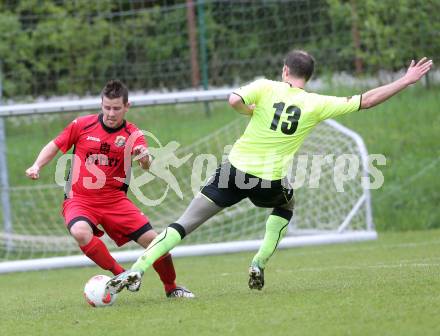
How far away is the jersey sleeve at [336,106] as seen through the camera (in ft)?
23.8

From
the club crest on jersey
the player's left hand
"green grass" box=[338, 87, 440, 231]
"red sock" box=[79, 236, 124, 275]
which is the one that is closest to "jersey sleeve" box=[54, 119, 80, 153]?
the club crest on jersey

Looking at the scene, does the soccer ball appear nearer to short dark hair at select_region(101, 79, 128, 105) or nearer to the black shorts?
the black shorts

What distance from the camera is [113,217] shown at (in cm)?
789

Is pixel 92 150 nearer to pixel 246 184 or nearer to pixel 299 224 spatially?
pixel 246 184

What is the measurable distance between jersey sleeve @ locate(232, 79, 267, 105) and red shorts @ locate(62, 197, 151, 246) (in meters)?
1.46

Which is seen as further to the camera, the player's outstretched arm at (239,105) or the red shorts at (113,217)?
the red shorts at (113,217)

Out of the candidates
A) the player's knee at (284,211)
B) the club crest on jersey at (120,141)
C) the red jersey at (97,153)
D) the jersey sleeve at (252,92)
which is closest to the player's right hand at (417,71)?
the jersey sleeve at (252,92)

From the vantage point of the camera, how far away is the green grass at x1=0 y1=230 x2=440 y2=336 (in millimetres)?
5734

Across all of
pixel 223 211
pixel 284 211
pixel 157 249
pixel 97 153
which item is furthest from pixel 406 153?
pixel 157 249

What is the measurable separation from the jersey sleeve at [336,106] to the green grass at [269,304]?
138 cm

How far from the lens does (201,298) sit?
7488 mm

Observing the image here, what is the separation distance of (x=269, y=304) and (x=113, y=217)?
1.82 m

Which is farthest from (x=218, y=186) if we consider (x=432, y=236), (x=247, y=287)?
(x=432, y=236)

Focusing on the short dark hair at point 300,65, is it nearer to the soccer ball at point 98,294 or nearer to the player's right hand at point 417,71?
the player's right hand at point 417,71
